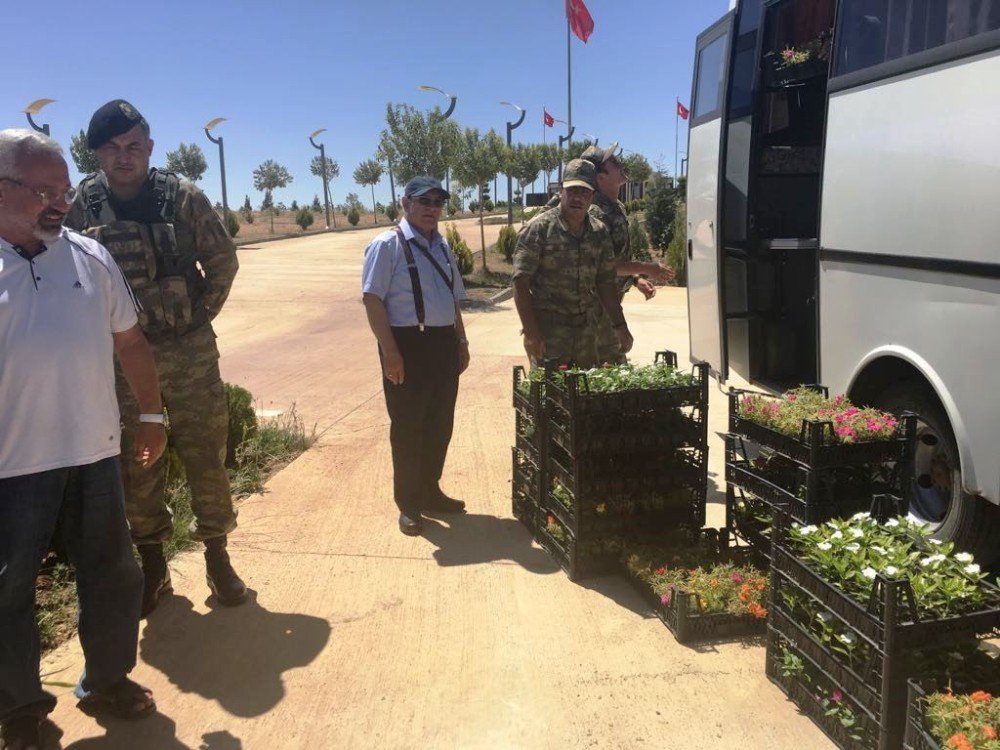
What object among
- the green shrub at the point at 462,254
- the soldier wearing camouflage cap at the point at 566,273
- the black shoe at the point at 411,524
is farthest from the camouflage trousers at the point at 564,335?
the green shrub at the point at 462,254

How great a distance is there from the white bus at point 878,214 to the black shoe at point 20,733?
3.53 metres

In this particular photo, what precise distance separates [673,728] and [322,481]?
311cm

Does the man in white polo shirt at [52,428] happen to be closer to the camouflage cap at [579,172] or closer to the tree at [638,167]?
the camouflage cap at [579,172]

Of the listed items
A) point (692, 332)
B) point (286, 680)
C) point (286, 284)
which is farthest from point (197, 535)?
point (286, 284)

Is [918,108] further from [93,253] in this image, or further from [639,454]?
[93,253]

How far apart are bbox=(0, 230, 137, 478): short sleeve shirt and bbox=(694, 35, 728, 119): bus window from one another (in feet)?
15.5

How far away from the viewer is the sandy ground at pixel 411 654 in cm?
264

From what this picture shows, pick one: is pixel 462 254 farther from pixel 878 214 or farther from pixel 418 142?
pixel 878 214

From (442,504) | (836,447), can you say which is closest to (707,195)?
(442,504)

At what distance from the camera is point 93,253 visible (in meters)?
2.54

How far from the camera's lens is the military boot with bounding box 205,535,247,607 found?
11.4ft

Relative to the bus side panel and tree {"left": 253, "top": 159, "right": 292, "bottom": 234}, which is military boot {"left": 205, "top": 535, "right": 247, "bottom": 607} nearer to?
the bus side panel

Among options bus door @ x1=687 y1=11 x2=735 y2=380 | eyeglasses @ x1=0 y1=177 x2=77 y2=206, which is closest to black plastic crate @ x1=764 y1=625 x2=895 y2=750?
eyeglasses @ x1=0 y1=177 x2=77 y2=206

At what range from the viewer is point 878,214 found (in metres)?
3.81
